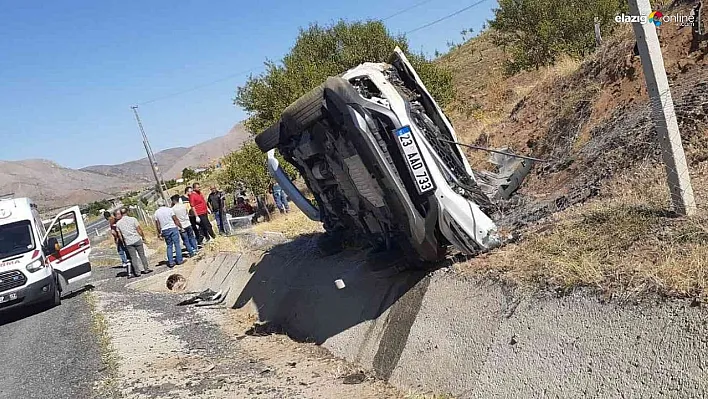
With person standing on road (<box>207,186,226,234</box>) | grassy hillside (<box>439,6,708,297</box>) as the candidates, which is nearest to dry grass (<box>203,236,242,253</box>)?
person standing on road (<box>207,186,226,234</box>)

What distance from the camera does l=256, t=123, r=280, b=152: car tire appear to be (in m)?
7.19

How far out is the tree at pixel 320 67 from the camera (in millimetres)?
25953

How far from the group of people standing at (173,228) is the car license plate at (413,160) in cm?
987

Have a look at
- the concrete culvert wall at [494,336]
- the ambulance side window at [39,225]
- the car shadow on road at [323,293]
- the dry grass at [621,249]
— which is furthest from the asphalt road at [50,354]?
the dry grass at [621,249]

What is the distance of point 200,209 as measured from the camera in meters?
15.9

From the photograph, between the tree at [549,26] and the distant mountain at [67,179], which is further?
the distant mountain at [67,179]

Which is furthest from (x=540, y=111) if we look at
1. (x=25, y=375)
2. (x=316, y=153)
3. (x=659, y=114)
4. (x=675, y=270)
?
(x=25, y=375)

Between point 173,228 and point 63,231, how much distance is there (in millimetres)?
2280

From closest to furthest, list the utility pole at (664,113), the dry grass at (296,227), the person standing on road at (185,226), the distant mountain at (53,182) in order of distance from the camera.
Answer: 1. the utility pole at (664,113)
2. the dry grass at (296,227)
3. the person standing on road at (185,226)
4. the distant mountain at (53,182)

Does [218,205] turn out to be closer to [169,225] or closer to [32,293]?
[169,225]

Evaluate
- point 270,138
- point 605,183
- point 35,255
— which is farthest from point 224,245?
point 605,183

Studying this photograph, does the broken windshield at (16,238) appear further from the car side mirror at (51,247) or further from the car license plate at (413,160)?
the car license plate at (413,160)

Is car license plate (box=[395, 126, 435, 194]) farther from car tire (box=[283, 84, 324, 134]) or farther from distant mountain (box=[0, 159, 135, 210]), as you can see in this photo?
distant mountain (box=[0, 159, 135, 210])

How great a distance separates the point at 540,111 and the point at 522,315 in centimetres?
726
